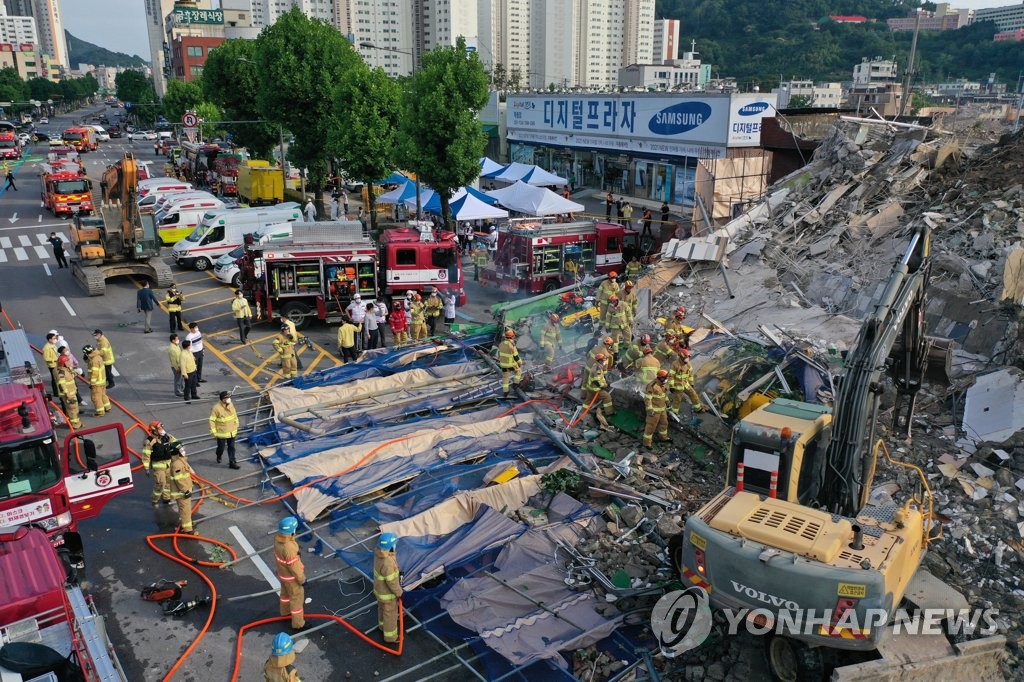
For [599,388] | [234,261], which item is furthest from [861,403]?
[234,261]

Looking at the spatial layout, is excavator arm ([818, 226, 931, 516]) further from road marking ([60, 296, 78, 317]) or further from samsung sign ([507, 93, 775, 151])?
samsung sign ([507, 93, 775, 151])

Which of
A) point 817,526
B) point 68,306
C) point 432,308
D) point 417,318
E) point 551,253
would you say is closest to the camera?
point 817,526

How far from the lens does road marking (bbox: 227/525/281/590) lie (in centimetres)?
1041

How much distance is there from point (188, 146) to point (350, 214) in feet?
72.3

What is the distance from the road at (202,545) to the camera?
8969 mm

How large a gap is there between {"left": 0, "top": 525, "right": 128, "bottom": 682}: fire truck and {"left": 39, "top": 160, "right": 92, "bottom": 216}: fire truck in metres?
35.0

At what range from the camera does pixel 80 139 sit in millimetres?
72625

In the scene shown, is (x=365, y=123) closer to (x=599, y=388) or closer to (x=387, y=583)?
(x=599, y=388)

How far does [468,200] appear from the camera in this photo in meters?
30.1

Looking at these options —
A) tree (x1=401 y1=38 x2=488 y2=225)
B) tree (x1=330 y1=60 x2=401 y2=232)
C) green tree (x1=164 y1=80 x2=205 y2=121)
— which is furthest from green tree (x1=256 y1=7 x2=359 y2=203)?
green tree (x1=164 y1=80 x2=205 y2=121)

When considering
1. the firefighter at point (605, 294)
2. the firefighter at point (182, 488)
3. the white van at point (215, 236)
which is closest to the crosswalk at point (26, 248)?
the white van at point (215, 236)

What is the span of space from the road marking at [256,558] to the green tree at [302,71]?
24375mm

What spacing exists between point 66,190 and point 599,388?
36326mm

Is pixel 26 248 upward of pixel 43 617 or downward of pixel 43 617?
upward
